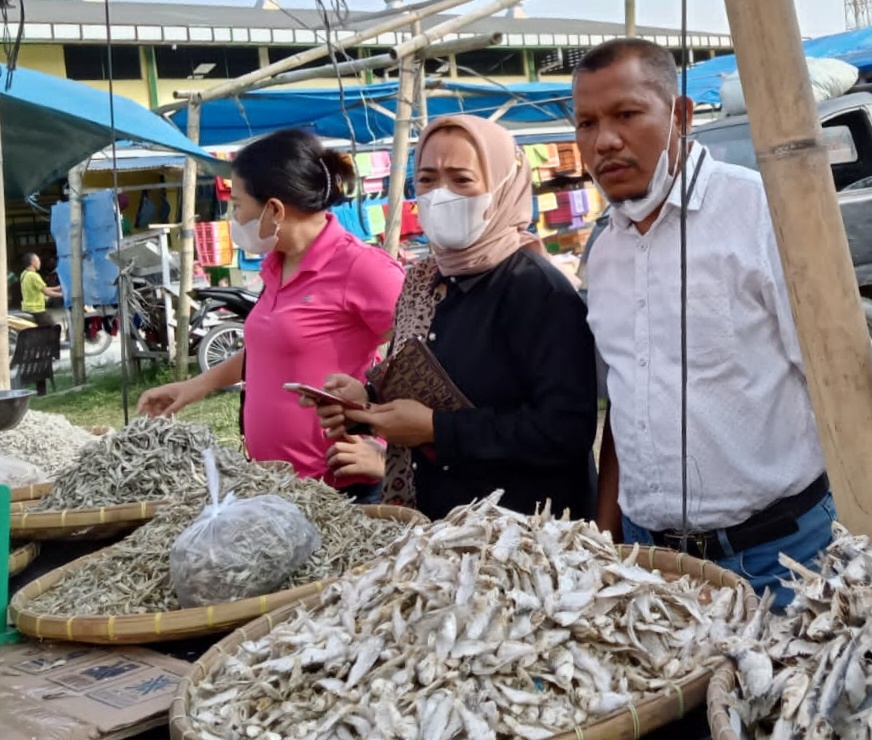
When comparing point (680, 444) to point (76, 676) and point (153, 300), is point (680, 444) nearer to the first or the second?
point (76, 676)

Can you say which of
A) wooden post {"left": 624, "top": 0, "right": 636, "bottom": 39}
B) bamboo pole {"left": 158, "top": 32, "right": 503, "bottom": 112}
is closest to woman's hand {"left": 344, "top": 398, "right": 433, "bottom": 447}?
bamboo pole {"left": 158, "top": 32, "right": 503, "bottom": 112}

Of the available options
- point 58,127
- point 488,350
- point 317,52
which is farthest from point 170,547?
point 317,52

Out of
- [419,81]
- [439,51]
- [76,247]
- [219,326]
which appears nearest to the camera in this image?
[439,51]

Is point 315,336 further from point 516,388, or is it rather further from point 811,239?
point 811,239

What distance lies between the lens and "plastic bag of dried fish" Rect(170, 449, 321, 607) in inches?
73.0

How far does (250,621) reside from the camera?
1.80m

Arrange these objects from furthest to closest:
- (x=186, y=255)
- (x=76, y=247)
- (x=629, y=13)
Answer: (x=76, y=247) < (x=186, y=255) < (x=629, y=13)

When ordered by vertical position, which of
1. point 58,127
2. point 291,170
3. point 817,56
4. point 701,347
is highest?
point 817,56

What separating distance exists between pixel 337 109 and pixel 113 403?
386 centimetres

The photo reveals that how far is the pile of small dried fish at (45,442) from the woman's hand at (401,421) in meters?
1.49

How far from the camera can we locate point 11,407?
9.43 ft

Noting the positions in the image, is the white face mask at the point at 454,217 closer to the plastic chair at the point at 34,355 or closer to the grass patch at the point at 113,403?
the grass patch at the point at 113,403

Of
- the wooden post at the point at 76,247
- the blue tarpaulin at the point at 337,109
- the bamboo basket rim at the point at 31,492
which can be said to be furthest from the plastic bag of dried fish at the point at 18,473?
the wooden post at the point at 76,247

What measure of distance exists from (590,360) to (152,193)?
53.3 ft
